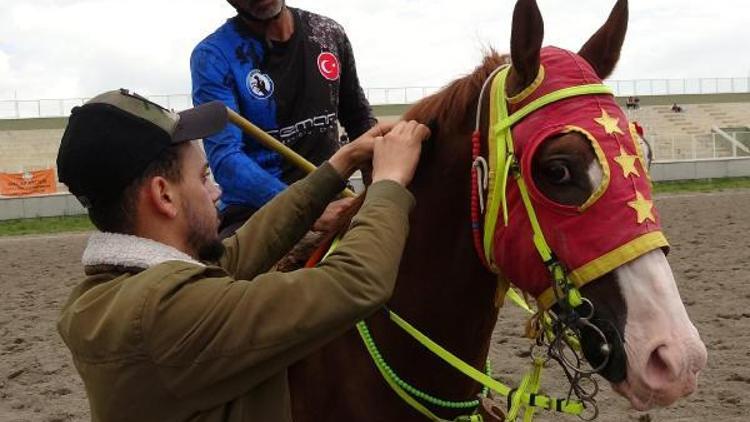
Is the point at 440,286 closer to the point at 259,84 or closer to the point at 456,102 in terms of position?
the point at 456,102

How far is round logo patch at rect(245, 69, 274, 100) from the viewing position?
3.27m

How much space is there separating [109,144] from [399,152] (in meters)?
0.84

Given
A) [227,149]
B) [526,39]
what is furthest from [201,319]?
[227,149]

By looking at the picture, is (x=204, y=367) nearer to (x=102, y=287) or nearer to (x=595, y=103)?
(x=102, y=287)

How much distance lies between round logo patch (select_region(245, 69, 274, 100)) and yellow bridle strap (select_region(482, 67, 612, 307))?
1.29 m

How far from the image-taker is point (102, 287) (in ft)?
6.22

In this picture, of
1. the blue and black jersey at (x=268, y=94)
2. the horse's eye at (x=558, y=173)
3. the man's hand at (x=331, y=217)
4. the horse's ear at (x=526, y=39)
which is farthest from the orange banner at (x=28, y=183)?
the horse's eye at (x=558, y=173)

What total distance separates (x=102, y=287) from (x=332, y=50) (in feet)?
6.48

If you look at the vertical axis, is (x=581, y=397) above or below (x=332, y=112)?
below

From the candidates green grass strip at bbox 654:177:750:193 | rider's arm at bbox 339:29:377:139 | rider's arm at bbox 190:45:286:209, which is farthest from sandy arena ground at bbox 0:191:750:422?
green grass strip at bbox 654:177:750:193

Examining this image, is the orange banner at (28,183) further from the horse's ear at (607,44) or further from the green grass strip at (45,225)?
the horse's ear at (607,44)

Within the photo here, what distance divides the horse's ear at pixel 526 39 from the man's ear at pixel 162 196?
40.7 inches

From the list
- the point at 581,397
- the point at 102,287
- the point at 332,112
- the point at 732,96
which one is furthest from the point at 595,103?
the point at 732,96

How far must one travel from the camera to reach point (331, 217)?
2785 millimetres
